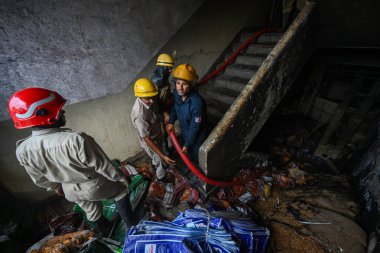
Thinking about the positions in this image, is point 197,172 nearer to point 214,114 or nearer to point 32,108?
point 214,114

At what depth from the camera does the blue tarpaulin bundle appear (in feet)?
5.93

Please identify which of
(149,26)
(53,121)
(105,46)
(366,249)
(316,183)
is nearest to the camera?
(53,121)

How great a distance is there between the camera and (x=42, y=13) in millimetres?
2506

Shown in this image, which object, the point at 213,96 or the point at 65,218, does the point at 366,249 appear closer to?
the point at 213,96

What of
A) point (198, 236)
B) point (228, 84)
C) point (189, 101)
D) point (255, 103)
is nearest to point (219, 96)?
point (228, 84)

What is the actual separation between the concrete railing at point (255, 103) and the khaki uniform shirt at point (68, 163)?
1453 mm

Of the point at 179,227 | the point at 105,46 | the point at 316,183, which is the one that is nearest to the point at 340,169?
the point at 316,183

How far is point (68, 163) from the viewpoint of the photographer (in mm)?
1923

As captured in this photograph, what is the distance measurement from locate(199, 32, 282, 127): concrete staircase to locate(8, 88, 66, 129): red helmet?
304 cm

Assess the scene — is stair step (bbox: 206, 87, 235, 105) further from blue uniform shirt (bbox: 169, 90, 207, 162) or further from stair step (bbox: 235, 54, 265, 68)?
blue uniform shirt (bbox: 169, 90, 207, 162)

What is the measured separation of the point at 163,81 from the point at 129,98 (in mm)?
1077

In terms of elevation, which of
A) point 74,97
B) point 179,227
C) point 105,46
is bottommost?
point 179,227

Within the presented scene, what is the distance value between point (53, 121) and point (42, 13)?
1838mm

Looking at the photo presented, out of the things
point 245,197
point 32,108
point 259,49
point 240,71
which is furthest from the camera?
point 259,49
